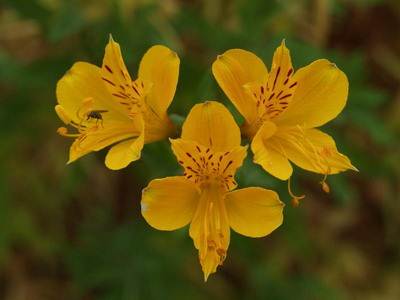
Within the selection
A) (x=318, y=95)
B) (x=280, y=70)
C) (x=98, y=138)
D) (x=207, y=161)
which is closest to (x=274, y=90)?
(x=280, y=70)

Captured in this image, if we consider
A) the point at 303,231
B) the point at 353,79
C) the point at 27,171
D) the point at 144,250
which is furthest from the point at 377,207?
the point at 27,171

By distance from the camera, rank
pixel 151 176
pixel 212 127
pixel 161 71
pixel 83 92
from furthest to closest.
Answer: pixel 151 176 → pixel 83 92 → pixel 161 71 → pixel 212 127

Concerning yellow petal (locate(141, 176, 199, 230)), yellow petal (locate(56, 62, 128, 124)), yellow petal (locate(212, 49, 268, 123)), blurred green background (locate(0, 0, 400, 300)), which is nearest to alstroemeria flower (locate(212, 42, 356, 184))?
yellow petal (locate(212, 49, 268, 123))

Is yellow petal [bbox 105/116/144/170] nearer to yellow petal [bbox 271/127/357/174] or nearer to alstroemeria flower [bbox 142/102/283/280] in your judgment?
alstroemeria flower [bbox 142/102/283/280]

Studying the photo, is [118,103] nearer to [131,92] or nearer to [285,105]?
[131,92]

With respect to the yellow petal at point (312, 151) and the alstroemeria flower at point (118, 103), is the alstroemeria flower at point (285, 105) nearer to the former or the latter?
the yellow petal at point (312, 151)

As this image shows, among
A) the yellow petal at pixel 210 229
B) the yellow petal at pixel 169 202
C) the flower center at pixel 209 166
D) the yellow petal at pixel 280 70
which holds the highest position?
the yellow petal at pixel 280 70

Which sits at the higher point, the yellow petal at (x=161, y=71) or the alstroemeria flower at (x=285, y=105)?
the yellow petal at (x=161, y=71)

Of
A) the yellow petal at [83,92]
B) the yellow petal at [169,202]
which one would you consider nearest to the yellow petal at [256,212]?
the yellow petal at [169,202]
